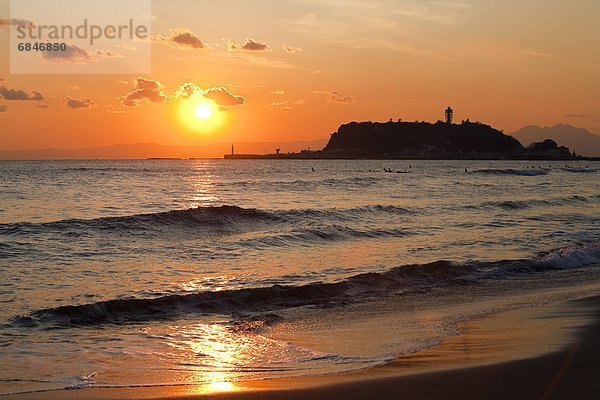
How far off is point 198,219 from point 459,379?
22.1 meters

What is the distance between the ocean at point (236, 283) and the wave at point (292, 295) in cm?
4

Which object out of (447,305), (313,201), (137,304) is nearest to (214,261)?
(137,304)

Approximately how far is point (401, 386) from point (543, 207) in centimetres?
3463

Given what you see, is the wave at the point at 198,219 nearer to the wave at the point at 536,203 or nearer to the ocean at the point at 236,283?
the ocean at the point at 236,283

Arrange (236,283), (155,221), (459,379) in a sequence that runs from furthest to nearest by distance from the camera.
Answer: (155,221)
(236,283)
(459,379)

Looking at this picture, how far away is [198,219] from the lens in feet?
93.0

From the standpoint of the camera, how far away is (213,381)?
7.47 meters

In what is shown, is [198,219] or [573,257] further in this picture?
[198,219]

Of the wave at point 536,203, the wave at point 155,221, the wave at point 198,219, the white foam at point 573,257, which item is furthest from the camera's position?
the wave at point 536,203

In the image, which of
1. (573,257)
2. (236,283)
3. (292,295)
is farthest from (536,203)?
(292,295)

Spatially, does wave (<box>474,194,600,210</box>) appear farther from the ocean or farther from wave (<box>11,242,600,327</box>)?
wave (<box>11,242,600,327</box>)

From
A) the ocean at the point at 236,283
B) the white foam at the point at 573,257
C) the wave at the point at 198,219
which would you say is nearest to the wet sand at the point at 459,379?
the ocean at the point at 236,283

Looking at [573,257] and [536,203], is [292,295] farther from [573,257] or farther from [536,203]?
[536,203]

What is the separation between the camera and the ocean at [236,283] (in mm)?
8688
